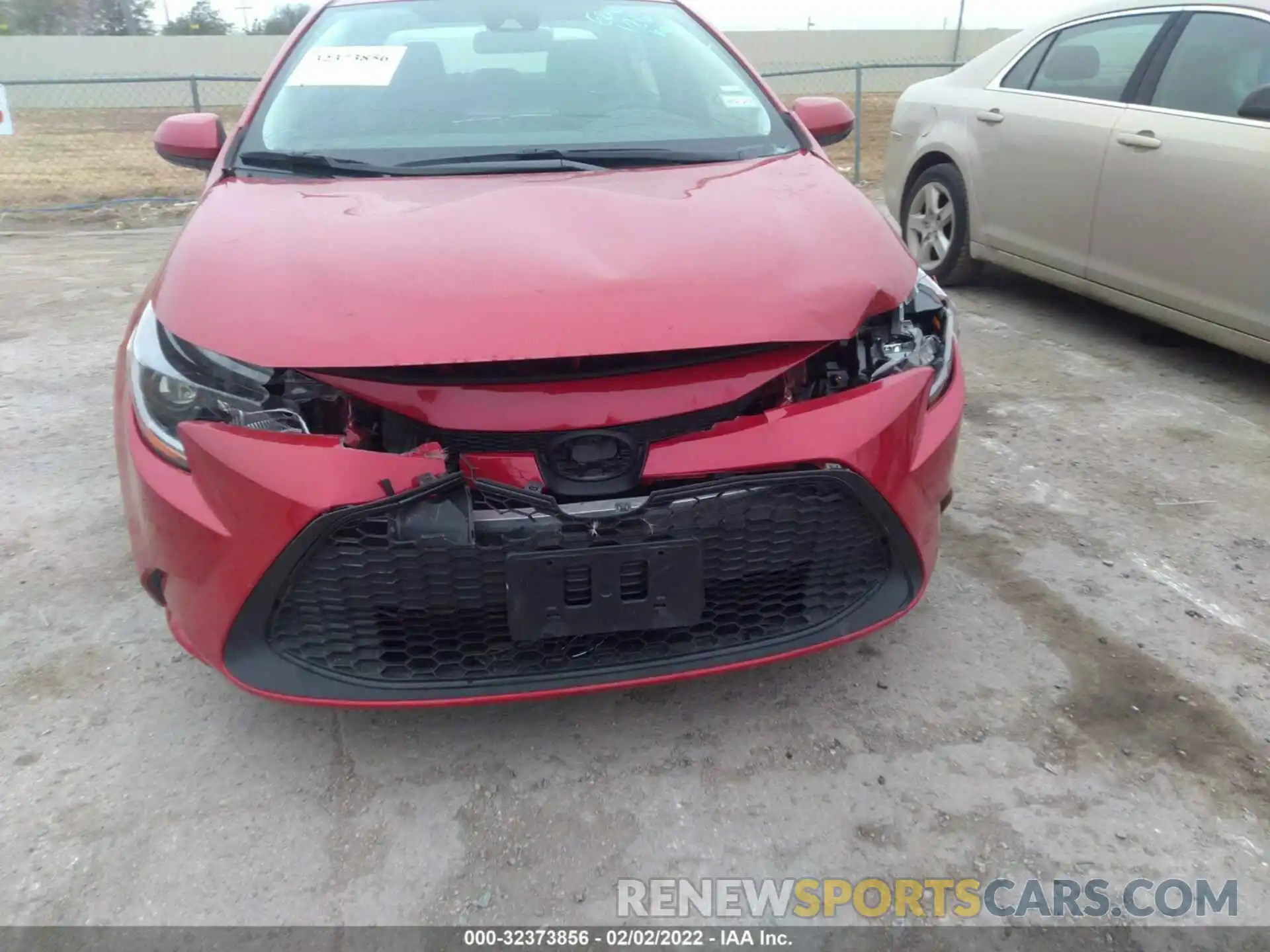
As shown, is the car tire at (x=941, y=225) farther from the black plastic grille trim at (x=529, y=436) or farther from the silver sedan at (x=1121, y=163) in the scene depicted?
the black plastic grille trim at (x=529, y=436)

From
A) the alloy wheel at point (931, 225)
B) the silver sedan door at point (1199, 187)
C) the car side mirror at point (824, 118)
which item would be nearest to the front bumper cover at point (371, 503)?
the car side mirror at point (824, 118)

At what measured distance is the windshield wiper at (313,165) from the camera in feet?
7.80

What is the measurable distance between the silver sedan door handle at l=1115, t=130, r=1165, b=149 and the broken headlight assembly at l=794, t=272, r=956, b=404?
7.45 feet

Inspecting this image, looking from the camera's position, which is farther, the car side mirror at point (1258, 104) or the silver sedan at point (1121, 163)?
the silver sedan at point (1121, 163)

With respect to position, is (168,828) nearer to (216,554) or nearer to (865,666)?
(216,554)

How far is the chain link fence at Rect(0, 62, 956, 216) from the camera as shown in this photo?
9.20 m

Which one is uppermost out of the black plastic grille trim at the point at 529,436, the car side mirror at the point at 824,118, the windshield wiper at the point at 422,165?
the car side mirror at the point at 824,118

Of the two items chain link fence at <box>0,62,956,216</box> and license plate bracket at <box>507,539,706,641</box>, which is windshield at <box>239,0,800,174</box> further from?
chain link fence at <box>0,62,956,216</box>

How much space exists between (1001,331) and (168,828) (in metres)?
4.04

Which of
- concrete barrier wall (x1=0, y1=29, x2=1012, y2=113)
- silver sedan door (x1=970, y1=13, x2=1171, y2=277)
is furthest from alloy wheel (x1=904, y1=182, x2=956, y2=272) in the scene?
Result: concrete barrier wall (x1=0, y1=29, x2=1012, y2=113)

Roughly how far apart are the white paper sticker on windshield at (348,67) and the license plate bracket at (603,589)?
1.67 meters

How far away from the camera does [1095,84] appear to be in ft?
14.1

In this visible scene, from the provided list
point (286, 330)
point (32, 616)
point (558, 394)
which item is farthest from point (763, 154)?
point (32, 616)

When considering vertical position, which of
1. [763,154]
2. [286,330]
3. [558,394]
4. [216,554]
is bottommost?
[216,554]
